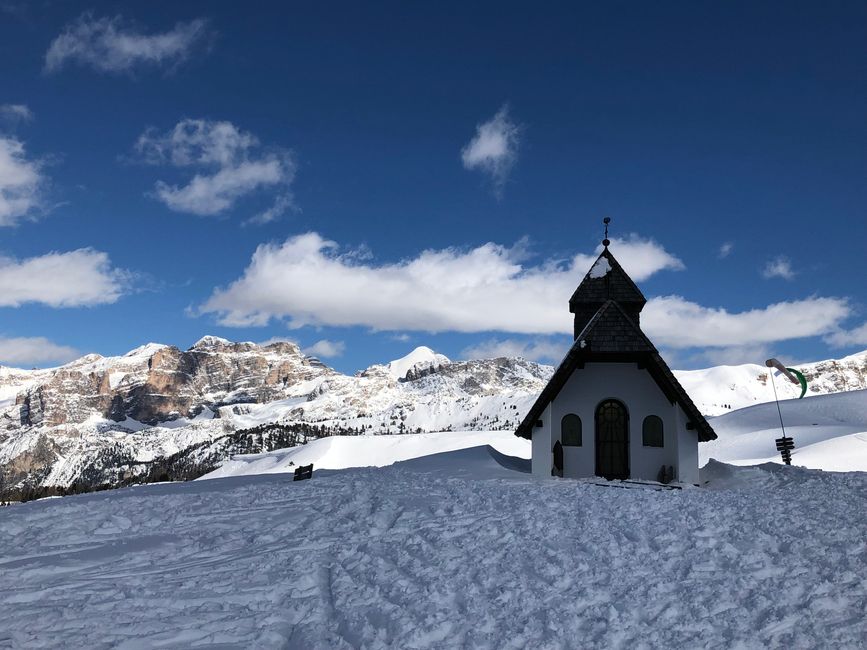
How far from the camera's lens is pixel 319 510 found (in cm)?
Answer: 1545

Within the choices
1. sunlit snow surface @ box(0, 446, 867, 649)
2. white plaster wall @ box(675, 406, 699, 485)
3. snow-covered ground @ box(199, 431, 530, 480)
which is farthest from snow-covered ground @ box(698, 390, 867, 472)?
sunlit snow surface @ box(0, 446, 867, 649)

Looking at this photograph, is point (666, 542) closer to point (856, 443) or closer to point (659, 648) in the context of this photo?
point (659, 648)

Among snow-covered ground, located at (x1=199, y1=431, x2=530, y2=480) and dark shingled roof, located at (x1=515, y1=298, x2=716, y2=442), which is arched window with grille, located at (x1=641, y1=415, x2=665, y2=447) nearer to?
dark shingled roof, located at (x1=515, y1=298, x2=716, y2=442)

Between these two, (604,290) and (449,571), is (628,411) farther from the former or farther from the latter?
(449,571)

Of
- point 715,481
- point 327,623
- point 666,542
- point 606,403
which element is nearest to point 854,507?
point 666,542

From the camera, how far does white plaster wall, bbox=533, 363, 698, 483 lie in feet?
70.4

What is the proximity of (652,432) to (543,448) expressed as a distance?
12.9ft

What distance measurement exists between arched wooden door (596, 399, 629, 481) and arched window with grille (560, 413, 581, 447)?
0.71 m

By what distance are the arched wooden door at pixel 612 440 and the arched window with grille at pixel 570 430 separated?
2.33 ft

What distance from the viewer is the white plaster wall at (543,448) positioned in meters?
21.5

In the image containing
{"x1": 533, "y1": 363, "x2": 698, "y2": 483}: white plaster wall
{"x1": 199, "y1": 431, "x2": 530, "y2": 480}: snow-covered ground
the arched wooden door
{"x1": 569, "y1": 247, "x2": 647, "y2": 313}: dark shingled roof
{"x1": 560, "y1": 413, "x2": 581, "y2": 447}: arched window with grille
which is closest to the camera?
{"x1": 533, "y1": 363, "x2": 698, "y2": 483}: white plaster wall

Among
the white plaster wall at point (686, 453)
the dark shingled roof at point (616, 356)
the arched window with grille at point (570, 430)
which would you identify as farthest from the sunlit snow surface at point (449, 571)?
the arched window with grille at point (570, 430)

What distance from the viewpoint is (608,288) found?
81.8 ft

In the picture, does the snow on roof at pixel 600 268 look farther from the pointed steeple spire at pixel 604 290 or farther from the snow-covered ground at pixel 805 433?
the snow-covered ground at pixel 805 433
